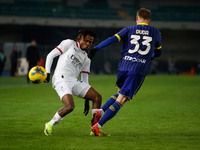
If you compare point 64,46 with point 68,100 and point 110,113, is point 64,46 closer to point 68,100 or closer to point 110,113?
point 68,100

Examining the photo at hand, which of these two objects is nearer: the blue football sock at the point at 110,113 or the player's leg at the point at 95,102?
the blue football sock at the point at 110,113

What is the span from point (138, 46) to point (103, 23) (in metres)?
36.9

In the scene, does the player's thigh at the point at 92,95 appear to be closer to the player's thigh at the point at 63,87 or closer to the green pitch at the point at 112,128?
the player's thigh at the point at 63,87

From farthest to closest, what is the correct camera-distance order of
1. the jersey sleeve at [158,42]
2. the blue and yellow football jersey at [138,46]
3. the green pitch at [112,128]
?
the jersey sleeve at [158,42] < the blue and yellow football jersey at [138,46] < the green pitch at [112,128]

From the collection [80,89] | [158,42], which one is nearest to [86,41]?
Answer: [80,89]

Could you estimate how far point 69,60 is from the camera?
7.09 metres

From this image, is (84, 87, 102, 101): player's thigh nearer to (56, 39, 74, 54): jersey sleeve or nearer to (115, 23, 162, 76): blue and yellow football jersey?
(115, 23, 162, 76): blue and yellow football jersey

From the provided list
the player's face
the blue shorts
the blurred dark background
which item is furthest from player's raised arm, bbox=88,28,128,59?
the blurred dark background

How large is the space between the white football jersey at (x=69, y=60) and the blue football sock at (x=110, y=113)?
0.85m

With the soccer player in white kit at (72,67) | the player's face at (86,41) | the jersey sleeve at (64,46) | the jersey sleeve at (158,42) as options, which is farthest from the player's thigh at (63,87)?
the jersey sleeve at (158,42)

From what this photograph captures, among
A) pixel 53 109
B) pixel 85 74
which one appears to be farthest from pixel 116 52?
pixel 85 74

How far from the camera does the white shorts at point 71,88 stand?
22.5 feet

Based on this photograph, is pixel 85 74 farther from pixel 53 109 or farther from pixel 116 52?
pixel 116 52

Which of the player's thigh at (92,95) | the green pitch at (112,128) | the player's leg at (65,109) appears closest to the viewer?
the green pitch at (112,128)
